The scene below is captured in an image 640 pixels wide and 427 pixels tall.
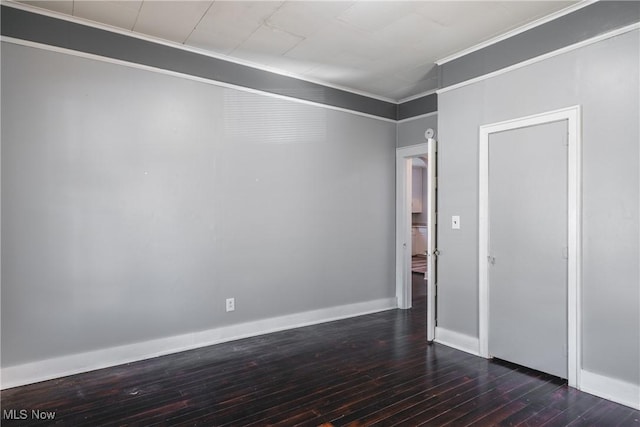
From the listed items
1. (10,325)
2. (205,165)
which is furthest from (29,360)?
(205,165)

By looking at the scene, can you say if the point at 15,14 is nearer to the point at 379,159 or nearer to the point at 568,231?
the point at 379,159

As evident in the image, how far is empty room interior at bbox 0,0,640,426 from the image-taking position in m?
2.61

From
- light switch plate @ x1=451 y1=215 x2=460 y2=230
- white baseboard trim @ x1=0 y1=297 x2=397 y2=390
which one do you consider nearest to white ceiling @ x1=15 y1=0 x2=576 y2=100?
light switch plate @ x1=451 y1=215 x2=460 y2=230

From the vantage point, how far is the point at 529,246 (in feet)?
10.2

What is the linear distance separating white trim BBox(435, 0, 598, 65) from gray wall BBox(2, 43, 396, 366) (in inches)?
58.9

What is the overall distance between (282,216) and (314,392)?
202 centimetres

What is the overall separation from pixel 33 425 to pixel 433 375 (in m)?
2.88

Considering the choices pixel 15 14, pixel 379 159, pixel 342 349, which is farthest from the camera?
pixel 379 159

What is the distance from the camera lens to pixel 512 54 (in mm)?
3260

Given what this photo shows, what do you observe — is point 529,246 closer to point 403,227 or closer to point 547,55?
point 547,55

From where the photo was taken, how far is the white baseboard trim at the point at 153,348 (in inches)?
111

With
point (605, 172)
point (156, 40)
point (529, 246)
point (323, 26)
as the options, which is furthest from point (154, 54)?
point (605, 172)

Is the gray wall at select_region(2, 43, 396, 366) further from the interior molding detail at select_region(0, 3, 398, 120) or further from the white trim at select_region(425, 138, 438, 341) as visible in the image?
the white trim at select_region(425, 138, 438, 341)

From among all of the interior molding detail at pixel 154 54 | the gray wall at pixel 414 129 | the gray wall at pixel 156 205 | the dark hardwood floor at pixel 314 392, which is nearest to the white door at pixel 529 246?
the dark hardwood floor at pixel 314 392
